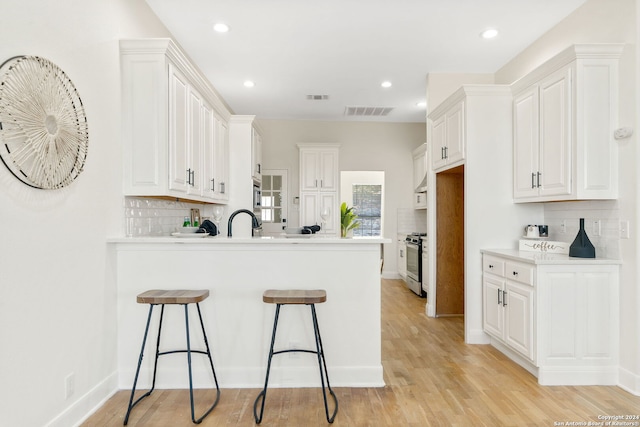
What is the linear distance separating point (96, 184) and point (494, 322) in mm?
3415

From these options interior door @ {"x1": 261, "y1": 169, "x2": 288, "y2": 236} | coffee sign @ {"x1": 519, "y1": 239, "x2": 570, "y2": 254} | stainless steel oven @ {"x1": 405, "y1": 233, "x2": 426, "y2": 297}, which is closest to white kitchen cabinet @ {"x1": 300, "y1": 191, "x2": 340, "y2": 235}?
interior door @ {"x1": 261, "y1": 169, "x2": 288, "y2": 236}

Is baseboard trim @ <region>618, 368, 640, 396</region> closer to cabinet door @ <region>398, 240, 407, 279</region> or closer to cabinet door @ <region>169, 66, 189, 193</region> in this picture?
cabinet door @ <region>169, 66, 189, 193</region>

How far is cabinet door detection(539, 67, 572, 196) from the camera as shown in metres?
2.95

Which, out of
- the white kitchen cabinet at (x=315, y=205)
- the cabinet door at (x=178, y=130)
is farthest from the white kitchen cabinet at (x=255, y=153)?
the cabinet door at (x=178, y=130)

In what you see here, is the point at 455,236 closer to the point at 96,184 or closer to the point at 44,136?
the point at 96,184

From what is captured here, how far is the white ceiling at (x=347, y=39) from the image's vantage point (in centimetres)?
331

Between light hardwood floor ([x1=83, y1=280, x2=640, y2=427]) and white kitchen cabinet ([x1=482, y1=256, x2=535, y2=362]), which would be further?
white kitchen cabinet ([x1=482, y1=256, x2=535, y2=362])

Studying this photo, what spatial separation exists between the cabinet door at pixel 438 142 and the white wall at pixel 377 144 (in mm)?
2683

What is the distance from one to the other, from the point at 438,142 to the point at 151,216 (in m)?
3.28

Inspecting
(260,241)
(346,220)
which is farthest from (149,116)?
(346,220)

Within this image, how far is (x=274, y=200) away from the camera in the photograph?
7.18 m

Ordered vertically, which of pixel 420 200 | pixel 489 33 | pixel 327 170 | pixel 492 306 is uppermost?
pixel 489 33

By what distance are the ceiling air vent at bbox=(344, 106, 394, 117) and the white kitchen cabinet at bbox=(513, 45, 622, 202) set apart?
11.3ft

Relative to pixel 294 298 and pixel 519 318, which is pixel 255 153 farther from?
pixel 519 318
